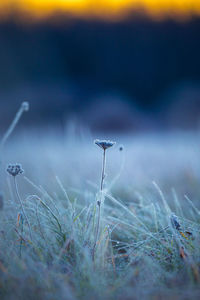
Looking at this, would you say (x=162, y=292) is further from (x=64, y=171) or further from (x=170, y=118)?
(x=170, y=118)

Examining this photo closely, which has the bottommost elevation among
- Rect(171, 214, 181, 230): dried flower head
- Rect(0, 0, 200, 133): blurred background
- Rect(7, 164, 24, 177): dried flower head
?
Rect(171, 214, 181, 230): dried flower head

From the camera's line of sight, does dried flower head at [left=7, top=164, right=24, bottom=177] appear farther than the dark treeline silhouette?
No

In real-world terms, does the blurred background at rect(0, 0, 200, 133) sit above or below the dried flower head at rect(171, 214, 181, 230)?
above

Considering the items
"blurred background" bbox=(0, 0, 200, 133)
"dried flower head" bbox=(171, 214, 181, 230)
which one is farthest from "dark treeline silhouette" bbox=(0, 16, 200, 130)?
"dried flower head" bbox=(171, 214, 181, 230)

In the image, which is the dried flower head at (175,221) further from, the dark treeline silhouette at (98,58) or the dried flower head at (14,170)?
the dark treeline silhouette at (98,58)

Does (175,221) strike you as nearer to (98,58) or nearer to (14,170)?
(14,170)

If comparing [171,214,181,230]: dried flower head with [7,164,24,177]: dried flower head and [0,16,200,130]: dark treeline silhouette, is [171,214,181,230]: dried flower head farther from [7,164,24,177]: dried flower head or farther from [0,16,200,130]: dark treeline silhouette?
[0,16,200,130]: dark treeline silhouette

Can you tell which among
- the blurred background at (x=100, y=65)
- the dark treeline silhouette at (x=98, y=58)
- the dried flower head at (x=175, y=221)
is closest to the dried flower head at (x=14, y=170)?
the dried flower head at (x=175, y=221)
